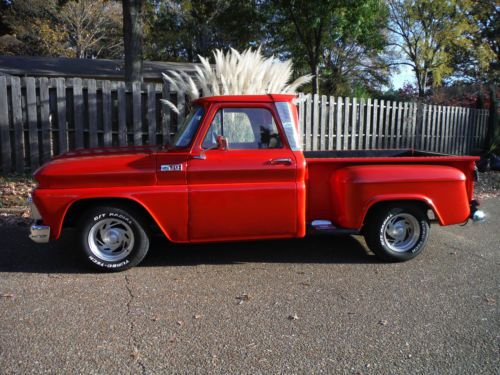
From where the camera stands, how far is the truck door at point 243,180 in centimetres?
489

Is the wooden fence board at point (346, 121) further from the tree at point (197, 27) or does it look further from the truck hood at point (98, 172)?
the truck hood at point (98, 172)

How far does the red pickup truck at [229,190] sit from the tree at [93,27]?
2983cm

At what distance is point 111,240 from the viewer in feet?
16.1

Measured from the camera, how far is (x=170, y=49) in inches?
1439

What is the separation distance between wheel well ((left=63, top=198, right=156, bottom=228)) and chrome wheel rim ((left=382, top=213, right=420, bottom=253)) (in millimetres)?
2761

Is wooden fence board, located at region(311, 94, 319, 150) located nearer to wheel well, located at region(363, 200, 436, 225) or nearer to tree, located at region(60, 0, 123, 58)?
wheel well, located at region(363, 200, 436, 225)

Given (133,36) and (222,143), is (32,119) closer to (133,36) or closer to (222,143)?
(133,36)

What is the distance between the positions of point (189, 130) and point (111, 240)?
147cm

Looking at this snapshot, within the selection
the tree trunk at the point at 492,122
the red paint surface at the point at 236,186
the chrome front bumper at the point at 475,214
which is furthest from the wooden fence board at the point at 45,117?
the tree trunk at the point at 492,122

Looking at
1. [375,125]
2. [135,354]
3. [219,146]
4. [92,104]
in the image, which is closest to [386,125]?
[375,125]

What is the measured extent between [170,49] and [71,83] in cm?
2846

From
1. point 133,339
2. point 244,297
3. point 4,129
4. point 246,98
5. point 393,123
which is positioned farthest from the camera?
point 393,123

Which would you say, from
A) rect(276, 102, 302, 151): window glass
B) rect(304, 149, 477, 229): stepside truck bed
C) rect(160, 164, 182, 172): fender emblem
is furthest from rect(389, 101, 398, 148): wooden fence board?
rect(160, 164, 182, 172): fender emblem

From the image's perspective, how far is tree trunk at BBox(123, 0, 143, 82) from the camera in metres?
11.4
